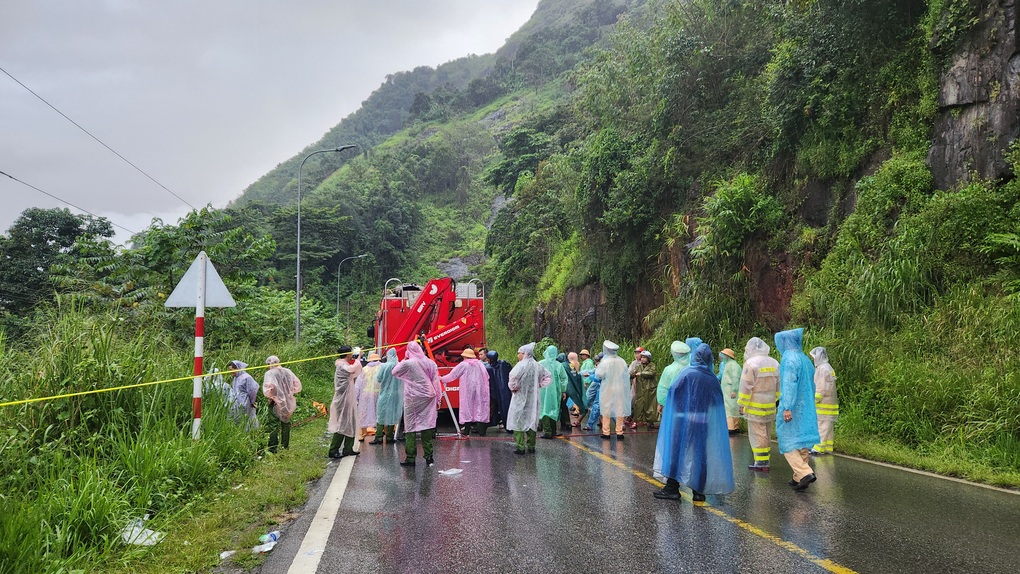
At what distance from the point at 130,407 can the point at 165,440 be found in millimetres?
723

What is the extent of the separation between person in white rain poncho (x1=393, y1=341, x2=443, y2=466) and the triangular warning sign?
2.63 meters

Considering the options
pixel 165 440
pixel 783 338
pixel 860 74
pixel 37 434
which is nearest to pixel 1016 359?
pixel 783 338

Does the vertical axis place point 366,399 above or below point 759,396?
below

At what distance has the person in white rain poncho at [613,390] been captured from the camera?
486 inches

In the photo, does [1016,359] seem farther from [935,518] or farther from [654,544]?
[654,544]

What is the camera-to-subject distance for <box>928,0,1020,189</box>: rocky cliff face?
37.2ft

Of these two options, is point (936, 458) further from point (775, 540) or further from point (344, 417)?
point (344, 417)

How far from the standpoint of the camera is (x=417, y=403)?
950cm

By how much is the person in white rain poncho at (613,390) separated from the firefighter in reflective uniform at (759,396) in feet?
12.5

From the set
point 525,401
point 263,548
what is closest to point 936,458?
point 525,401

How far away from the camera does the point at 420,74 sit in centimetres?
16275

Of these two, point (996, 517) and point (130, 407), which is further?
point (130, 407)

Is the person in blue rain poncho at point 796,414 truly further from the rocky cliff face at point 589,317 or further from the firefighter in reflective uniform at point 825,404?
the rocky cliff face at point 589,317

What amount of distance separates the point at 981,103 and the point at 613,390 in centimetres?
835
